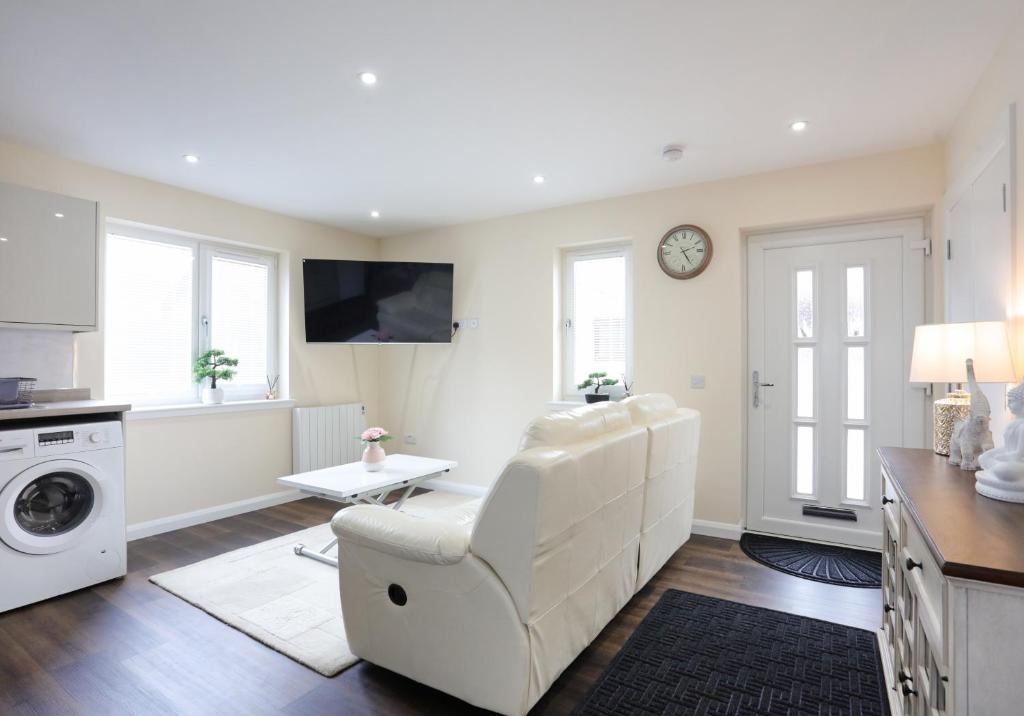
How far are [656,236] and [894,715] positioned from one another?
3.14m

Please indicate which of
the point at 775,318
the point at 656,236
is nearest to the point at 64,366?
the point at 656,236

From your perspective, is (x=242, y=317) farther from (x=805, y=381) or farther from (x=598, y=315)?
(x=805, y=381)

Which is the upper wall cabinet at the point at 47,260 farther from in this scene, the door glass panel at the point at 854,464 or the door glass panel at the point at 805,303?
the door glass panel at the point at 854,464

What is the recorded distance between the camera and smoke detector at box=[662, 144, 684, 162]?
3240mm

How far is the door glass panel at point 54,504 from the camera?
9.02 feet

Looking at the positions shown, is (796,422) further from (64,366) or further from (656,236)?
(64,366)

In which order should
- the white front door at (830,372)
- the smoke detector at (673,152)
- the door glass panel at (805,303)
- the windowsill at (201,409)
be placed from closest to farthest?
1. the smoke detector at (673,152)
2. the white front door at (830,372)
3. the door glass panel at (805,303)
4. the windowsill at (201,409)

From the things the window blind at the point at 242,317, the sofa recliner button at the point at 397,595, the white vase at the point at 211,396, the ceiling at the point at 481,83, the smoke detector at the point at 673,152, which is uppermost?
the ceiling at the point at 481,83

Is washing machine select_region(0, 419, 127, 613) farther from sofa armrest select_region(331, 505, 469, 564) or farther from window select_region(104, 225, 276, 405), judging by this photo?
sofa armrest select_region(331, 505, 469, 564)

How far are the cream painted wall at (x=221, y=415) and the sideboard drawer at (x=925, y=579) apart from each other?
4.40 m

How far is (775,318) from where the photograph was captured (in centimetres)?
378

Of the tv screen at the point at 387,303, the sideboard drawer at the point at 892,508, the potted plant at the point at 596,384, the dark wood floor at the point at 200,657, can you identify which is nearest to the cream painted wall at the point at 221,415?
the tv screen at the point at 387,303

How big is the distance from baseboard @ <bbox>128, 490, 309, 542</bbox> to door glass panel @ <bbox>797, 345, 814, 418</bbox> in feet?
13.9

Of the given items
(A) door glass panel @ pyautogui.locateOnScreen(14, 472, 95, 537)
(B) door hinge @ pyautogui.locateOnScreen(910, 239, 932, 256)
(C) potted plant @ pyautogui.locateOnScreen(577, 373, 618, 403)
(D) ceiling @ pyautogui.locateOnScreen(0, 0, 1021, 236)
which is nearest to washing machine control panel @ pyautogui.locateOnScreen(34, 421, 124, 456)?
(A) door glass panel @ pyautogui.locateOnScreen(14, 472, 95, 537)
